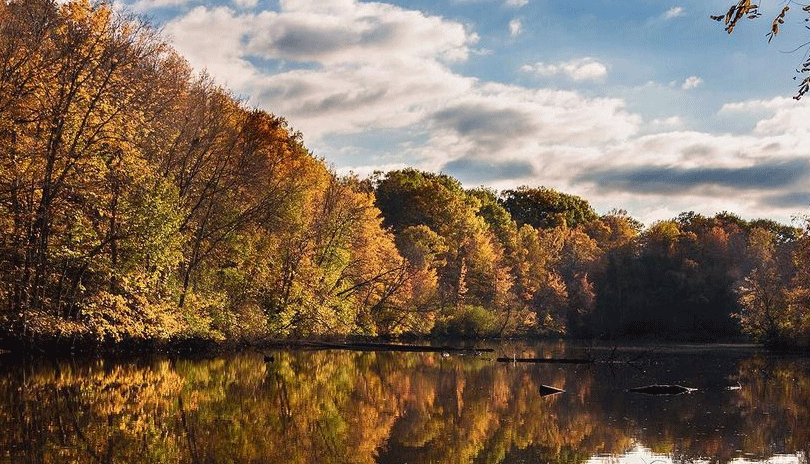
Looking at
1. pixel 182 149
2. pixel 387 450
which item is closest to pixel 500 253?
pixel 182 149

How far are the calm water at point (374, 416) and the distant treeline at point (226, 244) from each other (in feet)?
13.0

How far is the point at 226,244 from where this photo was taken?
47.5 m

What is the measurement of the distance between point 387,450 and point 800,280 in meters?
50.3

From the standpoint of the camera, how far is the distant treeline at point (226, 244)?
31609 millimetres

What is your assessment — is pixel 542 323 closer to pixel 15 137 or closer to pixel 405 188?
pixel 405 188

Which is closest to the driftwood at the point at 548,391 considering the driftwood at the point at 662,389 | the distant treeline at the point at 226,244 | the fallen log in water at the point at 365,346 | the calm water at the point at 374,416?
the calm water at the point at 374,416

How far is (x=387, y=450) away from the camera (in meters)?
18.4

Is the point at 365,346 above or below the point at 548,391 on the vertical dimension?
above

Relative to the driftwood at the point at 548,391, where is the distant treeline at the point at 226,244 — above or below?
above

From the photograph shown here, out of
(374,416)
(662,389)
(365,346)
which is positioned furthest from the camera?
(365,346)

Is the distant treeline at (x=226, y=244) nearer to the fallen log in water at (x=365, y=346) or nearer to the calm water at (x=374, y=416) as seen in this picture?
the fallen log in water at (x=365, y=346)

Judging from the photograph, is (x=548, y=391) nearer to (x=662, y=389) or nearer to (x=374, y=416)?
(x=662, y=389)

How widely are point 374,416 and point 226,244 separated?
2574cm

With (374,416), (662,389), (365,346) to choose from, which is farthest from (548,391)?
(365,346)
